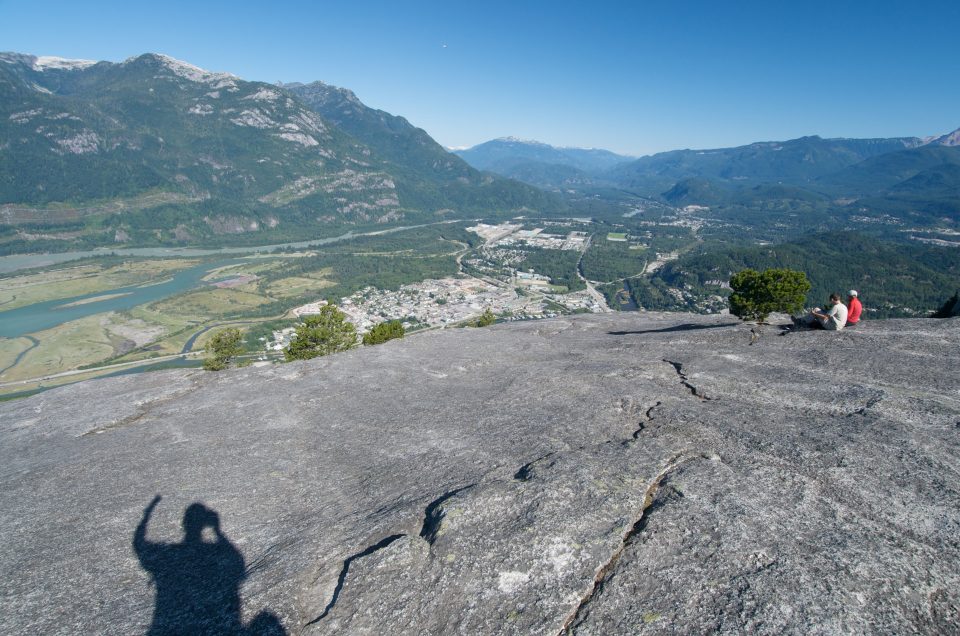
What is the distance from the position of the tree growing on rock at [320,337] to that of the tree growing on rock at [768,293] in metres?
33.3

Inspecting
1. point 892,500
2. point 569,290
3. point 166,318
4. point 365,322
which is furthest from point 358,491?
point 569,290

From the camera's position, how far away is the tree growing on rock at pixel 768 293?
3166cm

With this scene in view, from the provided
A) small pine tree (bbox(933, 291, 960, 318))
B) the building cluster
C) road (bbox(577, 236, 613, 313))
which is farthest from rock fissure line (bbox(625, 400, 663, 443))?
road (bbox(577, 236, 613, 313))

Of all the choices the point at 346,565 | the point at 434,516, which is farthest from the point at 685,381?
the point at 346,565

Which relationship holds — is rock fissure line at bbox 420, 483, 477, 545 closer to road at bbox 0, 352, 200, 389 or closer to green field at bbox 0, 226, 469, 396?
green field at bbox 0, 226, 469, 396

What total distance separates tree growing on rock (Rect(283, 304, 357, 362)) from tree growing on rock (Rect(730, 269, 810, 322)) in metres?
33.3

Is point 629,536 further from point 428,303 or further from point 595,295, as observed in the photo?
point 595,295

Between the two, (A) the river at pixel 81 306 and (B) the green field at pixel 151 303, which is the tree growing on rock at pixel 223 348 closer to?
(B) the green field at pixel 151 303

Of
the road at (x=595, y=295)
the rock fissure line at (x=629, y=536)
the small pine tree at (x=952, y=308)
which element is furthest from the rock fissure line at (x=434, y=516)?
the road at (x=595, y=295)

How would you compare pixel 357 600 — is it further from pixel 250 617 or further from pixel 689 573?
pixel 689 573

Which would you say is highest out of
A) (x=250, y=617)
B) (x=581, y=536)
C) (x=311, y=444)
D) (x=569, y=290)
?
(x=581, y=536)

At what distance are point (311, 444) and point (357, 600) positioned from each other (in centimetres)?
813

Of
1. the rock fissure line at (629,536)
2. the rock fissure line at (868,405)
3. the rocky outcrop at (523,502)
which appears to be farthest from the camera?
the rock fissure line at (868,405)

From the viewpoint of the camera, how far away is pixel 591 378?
17547 mm
